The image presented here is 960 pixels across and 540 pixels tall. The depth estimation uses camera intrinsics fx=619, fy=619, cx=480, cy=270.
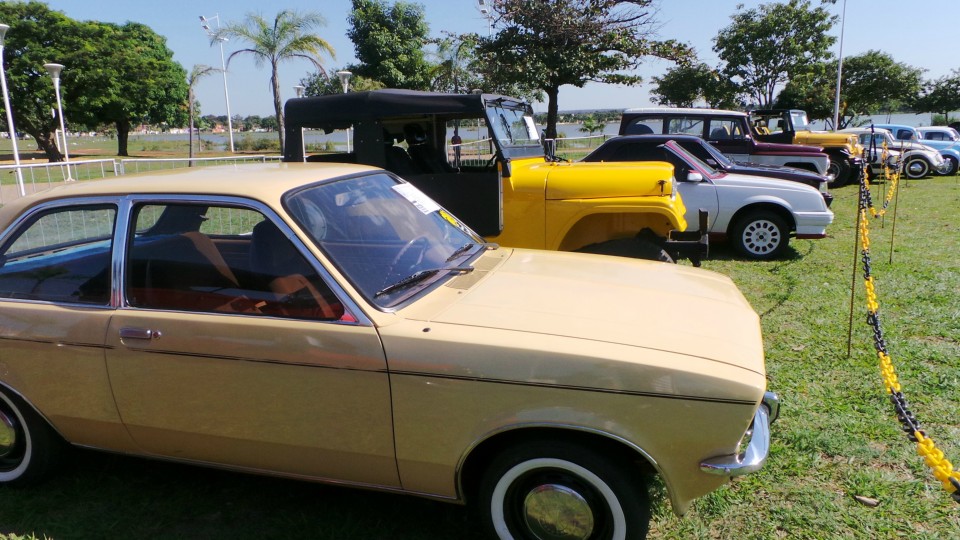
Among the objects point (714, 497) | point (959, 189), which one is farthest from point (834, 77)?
point (714, 497)

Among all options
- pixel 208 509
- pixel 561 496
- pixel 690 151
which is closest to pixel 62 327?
pixel 208 509

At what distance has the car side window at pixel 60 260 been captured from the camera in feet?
9.54

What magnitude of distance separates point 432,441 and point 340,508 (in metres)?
0.91

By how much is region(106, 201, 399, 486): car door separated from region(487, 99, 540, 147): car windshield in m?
2.98

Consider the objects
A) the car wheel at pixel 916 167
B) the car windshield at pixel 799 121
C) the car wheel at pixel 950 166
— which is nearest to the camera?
the car windshield at pixel 799 121

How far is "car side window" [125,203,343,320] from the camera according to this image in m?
2.62

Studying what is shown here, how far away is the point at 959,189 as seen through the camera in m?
15.2

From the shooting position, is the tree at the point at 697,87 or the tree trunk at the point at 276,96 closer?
the tree trunk at the point at 276,96

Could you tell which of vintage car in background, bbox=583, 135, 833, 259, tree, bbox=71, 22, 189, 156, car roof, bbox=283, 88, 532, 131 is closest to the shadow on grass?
car roof, bbox=283, 88, 532, 131

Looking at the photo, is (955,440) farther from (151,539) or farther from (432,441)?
(151,539)

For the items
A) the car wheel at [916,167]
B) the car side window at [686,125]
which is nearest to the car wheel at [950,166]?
the car wheel at [916,167]

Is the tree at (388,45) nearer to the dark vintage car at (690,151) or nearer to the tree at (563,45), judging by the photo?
the tree at (563,45)

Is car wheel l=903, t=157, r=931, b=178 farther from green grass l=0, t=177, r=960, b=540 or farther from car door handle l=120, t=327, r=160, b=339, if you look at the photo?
car door handle l=120, t=327, r=160, b=339

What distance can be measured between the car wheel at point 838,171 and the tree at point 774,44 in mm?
19171
